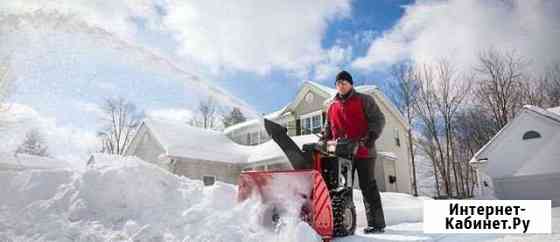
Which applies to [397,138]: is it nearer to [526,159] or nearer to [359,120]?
[526,159]

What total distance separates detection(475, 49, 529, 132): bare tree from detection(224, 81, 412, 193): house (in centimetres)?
353

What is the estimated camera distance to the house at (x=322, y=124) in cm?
1397

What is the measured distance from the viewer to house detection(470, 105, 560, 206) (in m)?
8.80

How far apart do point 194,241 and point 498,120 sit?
13398 mm

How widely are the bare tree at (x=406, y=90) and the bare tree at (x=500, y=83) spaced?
272 centimetres

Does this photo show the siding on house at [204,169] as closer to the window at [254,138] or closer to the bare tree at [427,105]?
the window at [254,138]

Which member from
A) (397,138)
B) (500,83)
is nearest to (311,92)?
(397,138)

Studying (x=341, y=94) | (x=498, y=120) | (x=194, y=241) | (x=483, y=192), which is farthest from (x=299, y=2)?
(x=498, y=120)

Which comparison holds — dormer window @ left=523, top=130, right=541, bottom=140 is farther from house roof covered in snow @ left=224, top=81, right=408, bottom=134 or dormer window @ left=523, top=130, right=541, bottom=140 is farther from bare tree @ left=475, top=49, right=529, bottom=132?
house roof covered in snow @ left=224, top=81, right=408, bottom=134

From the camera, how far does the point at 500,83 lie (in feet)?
38.5

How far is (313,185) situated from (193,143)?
10.7 m

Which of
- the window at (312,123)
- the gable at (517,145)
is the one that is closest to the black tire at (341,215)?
the gable at (517,145)

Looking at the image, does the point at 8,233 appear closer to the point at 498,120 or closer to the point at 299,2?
the point at 299,2

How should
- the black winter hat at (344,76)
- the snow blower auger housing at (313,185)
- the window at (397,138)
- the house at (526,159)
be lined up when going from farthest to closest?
the window at (397,138) < the house at (526,159) < the black winter hat at (344,76) < the snow blower auger housing at (313,185)
